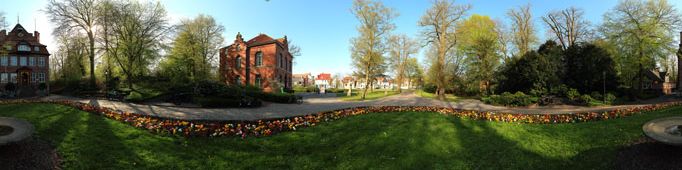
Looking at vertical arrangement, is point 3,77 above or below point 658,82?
above

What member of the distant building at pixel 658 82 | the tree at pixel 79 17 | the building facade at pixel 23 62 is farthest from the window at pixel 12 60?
the distant building at pixel 658 82

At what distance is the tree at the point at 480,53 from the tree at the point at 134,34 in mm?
29032

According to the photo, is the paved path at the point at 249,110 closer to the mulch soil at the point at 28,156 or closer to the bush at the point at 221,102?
the bush at the point at 221,102

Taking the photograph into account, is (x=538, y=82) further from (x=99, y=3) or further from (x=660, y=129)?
(x=99, y=3)

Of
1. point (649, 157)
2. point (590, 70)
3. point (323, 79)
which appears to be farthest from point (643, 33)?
point (323, 79)

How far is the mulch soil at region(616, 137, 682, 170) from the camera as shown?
459 centimetres

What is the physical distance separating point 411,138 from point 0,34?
45.1m

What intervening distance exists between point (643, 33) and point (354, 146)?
34783 millimetres

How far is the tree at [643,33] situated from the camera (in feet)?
84.1

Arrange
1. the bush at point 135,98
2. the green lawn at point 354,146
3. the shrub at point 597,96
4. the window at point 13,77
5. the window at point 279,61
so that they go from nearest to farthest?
the green lawn at point 354,146
the bush at point 135,98
the shrub at point 597,96
the window at point 13,77
the window at point 279,61

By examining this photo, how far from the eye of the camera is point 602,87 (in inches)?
794

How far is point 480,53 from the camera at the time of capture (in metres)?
28.6

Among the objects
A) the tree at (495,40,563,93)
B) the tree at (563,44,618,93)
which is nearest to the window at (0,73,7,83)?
the tree at (495,40,563,93)

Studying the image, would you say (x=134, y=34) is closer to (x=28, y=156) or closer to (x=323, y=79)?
(x=28, y=156)
